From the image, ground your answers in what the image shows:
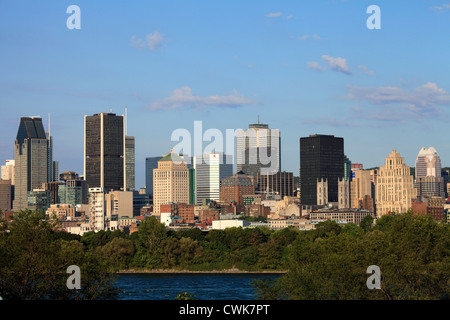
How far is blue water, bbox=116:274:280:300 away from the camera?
63503mm

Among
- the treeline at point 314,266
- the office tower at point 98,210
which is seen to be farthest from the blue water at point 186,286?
the office tower at point 98,210

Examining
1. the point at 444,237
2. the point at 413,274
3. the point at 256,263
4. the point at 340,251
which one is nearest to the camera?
the point at 413,274

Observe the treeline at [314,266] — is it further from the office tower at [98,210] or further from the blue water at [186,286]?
the office tower at [98,210]

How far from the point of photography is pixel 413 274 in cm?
4072

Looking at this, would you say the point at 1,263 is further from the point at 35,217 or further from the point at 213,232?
the point at 213,232

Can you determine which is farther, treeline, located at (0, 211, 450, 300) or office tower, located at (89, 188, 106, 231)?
office tower, located at (89, 188, 106, 231)

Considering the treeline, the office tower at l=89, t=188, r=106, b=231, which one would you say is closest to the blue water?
the treeline

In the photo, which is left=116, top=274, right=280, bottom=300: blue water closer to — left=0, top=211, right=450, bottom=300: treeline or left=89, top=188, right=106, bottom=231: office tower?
left=0, top=211, right=450, bottom=300: treeline

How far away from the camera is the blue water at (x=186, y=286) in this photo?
63503mm

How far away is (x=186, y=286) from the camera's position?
75688 mm

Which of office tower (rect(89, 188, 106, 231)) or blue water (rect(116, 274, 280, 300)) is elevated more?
office tower (rect(89, 188, 106, 231))

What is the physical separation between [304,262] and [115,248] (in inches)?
2076

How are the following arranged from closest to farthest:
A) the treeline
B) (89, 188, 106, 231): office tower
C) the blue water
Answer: the treeline → the blue water → (89, 188, 106, 231): office tower
